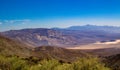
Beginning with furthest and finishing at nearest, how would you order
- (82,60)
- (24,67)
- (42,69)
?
(24,67) → (42,69) → (82,60)

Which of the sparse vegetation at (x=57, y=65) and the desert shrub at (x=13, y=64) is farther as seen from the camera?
the desert shrub at (x=13, y=64)

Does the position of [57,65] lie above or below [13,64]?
above

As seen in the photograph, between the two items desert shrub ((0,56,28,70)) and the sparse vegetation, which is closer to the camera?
the sparse vegetation

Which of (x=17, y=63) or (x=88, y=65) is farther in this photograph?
(x=17, y=63)

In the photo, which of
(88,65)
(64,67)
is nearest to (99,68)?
(88,65)

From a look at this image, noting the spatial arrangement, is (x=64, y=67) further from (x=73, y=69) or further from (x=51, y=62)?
(x=51, y=62)

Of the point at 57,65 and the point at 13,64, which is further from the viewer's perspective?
the point at 13,64

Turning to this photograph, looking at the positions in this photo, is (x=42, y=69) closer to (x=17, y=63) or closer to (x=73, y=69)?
(x=73, y=69)

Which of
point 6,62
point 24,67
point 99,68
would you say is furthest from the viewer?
point 6,62

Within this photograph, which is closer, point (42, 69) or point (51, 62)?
point (42, 69)
